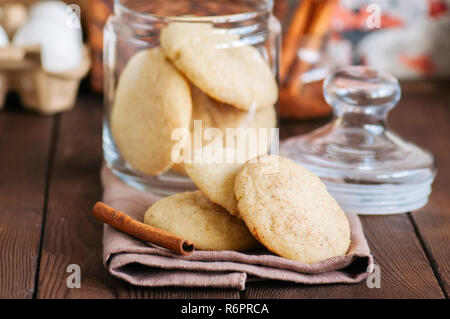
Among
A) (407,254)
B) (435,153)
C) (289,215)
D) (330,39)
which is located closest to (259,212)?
(289,215)

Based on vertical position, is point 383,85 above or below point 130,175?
above

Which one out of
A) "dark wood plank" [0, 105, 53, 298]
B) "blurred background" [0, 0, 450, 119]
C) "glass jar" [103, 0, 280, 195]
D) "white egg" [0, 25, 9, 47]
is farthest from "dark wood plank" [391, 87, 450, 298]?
"white egg" [0, 25, 9, 47]
